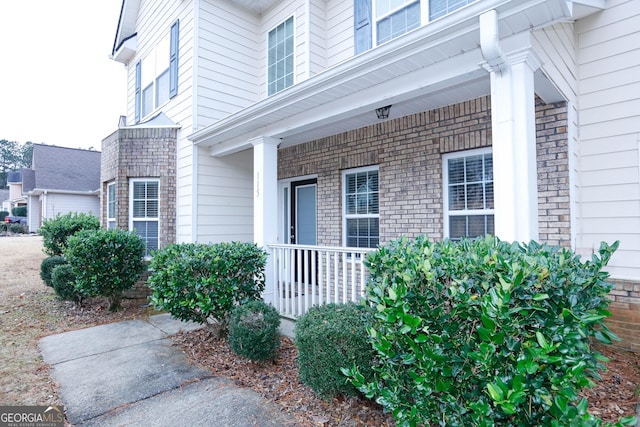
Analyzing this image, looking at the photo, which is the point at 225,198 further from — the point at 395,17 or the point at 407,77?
the point at 407,77

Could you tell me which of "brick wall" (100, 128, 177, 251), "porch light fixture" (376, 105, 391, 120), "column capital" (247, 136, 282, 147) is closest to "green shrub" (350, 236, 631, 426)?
"porch light fixture" (376, 105, 391, 120)

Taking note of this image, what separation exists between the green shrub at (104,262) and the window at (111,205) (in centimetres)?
205

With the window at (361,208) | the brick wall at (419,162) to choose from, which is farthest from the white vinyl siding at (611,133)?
the window at (361,208)

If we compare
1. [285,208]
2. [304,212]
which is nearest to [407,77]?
[304,212]

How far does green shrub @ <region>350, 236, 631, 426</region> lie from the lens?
1.74m

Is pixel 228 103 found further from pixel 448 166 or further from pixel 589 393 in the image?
pixel 589 393

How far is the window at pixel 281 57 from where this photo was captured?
7.27 m

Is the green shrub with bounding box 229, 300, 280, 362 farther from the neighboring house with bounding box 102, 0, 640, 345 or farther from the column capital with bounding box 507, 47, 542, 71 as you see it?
the column capital with bounding box 507, 47, 542, 71

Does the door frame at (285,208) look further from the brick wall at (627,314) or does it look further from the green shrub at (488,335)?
the brick wall at (627,314)

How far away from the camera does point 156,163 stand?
7.36 metres

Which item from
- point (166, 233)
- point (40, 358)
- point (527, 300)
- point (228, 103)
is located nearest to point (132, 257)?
point (166, 233)

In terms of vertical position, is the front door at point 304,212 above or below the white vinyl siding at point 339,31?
below

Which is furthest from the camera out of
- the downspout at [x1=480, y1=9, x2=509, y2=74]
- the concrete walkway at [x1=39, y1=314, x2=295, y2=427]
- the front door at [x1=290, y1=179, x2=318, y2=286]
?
the front door at [x1=290, y1=179, x2=318, y2=286]

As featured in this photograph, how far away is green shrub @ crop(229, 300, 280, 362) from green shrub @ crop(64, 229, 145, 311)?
3.13 m
